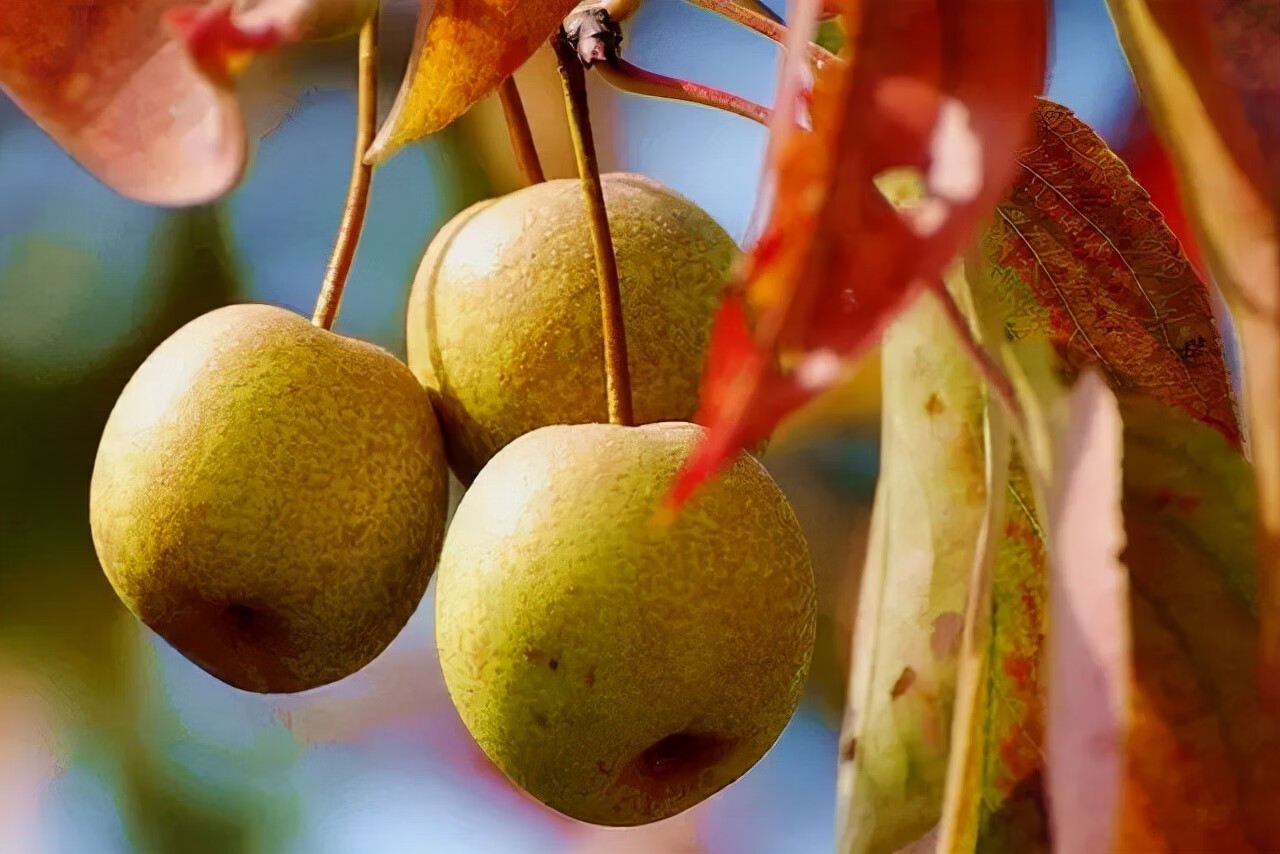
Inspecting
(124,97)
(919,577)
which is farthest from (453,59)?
(919,577)

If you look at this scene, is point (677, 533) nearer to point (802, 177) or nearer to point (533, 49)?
point (533, 49)

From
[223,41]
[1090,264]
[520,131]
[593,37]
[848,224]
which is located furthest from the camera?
[520,131]

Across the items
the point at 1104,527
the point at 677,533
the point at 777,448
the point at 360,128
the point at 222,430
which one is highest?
the point at 777,448

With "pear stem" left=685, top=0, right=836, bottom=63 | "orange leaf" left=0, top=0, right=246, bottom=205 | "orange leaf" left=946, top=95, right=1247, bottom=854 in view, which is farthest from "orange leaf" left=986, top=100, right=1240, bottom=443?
"orange leaf" left=0, top=0, right=246, bottom=205

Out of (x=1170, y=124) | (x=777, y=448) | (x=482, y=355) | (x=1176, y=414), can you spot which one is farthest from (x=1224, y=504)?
(x=777, y=448)

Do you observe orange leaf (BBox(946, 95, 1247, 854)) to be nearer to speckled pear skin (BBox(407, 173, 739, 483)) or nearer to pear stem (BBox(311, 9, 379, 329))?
speckled pear skin (BBox(407, 173, 739, 483))

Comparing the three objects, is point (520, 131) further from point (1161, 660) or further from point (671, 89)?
point (1161, 660)
